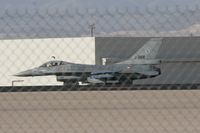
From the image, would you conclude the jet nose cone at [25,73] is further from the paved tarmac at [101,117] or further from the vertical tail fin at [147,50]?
the paved tarmac at [101,117]

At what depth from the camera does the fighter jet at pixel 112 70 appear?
42588mm

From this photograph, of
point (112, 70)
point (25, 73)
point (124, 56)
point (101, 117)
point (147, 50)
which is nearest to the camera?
point (101, 117)

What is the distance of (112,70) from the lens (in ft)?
147

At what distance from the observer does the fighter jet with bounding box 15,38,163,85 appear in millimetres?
42588

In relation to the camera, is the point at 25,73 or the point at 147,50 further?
the point at 147,50

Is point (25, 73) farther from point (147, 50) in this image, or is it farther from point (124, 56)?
point (147, 50)

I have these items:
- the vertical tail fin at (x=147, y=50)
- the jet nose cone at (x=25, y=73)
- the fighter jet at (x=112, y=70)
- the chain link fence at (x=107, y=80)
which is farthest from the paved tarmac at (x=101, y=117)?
the vertical tail fin at (x=147, y=50)

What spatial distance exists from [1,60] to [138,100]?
19.2 m

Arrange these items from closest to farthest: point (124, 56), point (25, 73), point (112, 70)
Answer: point (25, 73) < point (112, 70) < point (124, 56)

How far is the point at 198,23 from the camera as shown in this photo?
8.29 meters

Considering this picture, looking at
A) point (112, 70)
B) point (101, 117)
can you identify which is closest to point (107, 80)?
point (112, 70)

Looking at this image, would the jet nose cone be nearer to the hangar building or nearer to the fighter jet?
the fighter jet

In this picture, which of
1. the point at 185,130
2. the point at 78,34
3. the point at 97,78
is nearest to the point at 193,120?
the point at 185,130

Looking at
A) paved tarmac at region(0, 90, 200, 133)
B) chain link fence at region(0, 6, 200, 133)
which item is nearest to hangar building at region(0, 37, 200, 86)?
chain link fence at region(0, 6, 200, 133)
